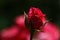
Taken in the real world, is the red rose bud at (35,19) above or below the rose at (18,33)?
above

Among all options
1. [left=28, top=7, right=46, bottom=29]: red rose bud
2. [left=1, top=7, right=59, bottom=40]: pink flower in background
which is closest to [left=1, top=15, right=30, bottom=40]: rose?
[left=1, top=7, right=59, bottom=40]: pink flower in background

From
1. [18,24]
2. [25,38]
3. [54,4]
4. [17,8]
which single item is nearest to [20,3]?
[17,8]

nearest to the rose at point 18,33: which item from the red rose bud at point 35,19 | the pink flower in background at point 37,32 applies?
the pink flower in background at point 37,32

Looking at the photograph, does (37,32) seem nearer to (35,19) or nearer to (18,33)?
(35,19)

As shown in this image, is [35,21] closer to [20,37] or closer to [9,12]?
[20,37]

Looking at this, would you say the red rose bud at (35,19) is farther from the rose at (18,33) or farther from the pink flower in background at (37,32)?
the rose at (18,33)

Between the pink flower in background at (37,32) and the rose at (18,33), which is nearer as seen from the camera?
the pink flower in background at (37,32)

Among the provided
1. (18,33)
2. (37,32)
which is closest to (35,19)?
(37,32)

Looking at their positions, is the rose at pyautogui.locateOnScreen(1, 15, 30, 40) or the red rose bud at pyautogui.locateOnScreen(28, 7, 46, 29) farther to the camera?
the rose at pyautogui.locateOnScreen(1, 15, 30, 40)

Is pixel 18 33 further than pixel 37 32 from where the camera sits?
Yes

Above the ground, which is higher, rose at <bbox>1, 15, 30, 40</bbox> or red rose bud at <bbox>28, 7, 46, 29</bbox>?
red rose bud at <bbox>28, 7, 46, 29</bbox>

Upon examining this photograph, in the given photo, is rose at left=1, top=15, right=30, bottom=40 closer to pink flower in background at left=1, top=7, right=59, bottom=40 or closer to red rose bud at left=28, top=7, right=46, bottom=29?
pink flower in background at left=1, top=7, right=59, bottom=40

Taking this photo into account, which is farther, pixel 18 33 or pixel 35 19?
pixel 18 33
